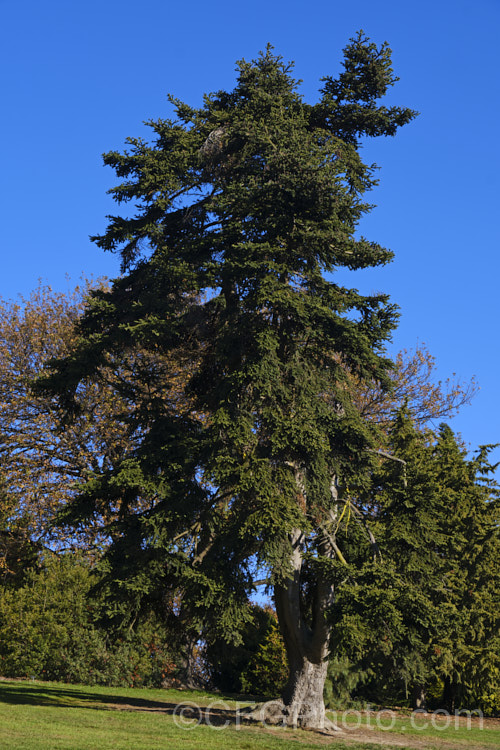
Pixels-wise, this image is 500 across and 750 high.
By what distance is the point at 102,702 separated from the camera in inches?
751

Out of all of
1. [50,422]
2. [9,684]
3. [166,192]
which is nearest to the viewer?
[166,192]

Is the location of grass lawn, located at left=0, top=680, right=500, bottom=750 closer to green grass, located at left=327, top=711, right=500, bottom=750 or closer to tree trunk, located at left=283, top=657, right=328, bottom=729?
green grass, located at left=327, top=711, right=500, bottom=750

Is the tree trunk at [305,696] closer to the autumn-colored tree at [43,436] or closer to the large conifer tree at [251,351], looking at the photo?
the large conifer tree at [251,351]

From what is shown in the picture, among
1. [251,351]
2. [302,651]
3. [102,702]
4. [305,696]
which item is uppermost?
[251,351]

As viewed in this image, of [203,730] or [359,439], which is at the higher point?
[359,439]

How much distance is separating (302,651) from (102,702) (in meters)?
5.69

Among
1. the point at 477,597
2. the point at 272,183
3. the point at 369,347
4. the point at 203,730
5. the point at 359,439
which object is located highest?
the point at 272,183

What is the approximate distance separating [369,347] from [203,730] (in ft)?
29.7

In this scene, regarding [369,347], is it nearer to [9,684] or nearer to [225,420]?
[225,420]

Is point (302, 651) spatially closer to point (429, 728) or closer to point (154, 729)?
point (154, 729)

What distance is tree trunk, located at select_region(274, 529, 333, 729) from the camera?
55.6 ft

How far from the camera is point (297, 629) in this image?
57.4 feet

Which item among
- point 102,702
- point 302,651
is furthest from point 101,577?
point 302,651

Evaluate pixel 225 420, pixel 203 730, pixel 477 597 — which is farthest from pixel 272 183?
pixel 477 597
